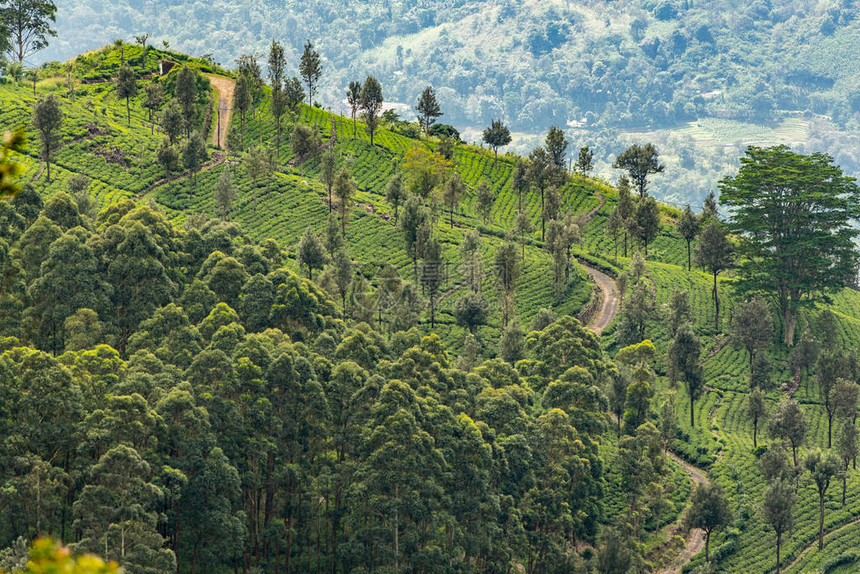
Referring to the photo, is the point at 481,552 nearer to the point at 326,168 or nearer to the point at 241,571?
the point at 241,571

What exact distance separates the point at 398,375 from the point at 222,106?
331 feet

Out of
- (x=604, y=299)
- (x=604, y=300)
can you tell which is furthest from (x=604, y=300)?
(x=604, y=299)

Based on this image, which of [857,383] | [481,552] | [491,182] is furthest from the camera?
[491,182]

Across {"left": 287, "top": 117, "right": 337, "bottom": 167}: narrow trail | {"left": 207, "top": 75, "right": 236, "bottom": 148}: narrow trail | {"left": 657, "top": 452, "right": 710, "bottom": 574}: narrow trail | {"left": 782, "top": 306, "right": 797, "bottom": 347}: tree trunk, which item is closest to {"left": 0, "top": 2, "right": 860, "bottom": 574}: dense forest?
{"left": 657, "top": 452, "right": 710, "bottom": 574}: narrow trail

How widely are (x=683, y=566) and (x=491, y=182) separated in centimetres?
8878

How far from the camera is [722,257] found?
4931 inches

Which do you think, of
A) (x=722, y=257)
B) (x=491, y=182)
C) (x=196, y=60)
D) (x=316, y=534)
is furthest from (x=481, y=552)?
(x=196, y=60)

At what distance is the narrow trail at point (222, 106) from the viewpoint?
6225 inches

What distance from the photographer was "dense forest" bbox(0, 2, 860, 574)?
208ft

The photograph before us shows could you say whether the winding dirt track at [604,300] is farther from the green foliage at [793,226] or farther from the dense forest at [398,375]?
the green foliage at [793,226]

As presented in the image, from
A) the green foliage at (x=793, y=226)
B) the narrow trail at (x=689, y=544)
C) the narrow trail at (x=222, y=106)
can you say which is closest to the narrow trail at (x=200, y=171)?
the narrow trail at (x=222, y=106)

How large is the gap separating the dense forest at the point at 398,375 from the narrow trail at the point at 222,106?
9304 millimetres

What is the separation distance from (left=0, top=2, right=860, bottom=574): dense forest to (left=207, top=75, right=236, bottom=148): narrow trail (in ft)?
30.5

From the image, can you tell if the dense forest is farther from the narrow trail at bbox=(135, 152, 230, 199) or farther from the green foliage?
the narrow trail at bbox=(135, 152, 230, 199)
